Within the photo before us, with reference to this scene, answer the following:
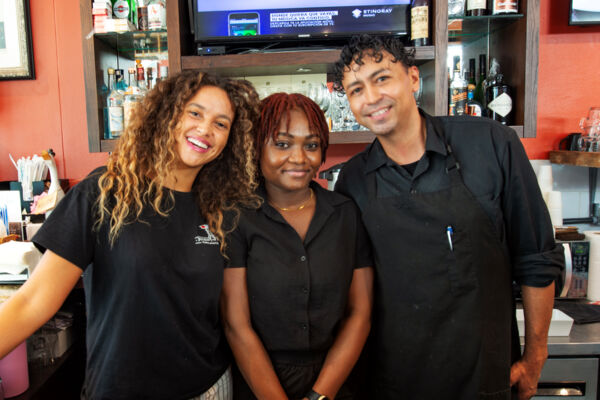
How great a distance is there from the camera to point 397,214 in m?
1.38

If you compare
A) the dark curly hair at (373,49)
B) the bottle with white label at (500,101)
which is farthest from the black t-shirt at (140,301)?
the bottle with white label at (500,101)

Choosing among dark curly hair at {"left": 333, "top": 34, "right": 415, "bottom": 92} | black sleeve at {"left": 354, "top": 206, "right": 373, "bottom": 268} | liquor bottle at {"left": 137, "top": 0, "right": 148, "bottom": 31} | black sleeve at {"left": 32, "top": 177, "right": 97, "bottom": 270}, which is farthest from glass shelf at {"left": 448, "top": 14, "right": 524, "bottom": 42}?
black sleeve at {"left": 32, "top": 177, "right": 97, "bottom": 270}

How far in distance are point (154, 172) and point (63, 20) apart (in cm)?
174

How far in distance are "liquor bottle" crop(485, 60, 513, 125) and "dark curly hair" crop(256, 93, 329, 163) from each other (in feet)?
3.46

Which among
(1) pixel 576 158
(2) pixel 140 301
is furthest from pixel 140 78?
(1) pixel 576 158

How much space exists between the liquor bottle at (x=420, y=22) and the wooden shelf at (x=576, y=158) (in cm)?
96

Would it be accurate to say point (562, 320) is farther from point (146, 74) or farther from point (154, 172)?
point (146, 74)

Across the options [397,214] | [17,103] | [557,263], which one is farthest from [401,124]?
[17,103]

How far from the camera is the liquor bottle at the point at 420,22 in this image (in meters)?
1.90

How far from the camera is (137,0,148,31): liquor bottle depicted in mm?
2051

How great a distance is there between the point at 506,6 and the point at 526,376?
155 centimetres

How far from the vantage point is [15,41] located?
240 centimetres

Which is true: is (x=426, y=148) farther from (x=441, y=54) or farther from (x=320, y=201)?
(x=441, y=54)

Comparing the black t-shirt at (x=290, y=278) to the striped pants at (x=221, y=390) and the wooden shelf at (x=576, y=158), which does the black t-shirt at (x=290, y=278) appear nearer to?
the striped pants at (x=221, y=390)
